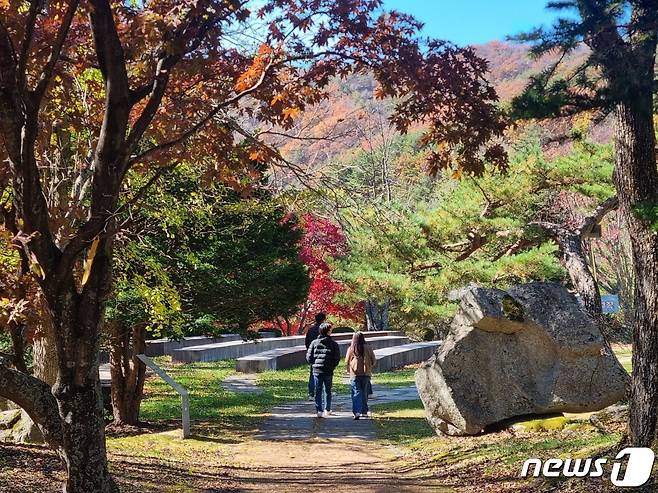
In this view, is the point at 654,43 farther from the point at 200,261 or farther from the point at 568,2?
the point at 200,261

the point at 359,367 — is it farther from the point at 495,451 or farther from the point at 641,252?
the point at 641,252

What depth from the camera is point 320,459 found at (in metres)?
8.11

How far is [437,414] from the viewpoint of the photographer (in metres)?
8.62

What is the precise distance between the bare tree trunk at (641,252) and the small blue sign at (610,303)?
18832mm

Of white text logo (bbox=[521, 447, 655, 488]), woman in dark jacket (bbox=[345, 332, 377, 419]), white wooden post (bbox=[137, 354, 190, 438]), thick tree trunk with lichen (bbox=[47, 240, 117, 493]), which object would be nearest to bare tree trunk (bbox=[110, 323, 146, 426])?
white wooden post (bbox=[137, 354, 190, 438])

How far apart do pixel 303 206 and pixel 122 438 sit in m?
4.51

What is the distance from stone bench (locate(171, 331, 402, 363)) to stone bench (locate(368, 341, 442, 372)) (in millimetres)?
2972

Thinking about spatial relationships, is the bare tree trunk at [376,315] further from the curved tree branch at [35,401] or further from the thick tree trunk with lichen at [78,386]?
the curved tree branch at [35,401]

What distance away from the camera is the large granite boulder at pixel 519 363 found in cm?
809

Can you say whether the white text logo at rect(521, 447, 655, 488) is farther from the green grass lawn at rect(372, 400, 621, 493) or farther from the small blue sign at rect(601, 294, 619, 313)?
the small blue sign at rect(601, 294, 619, 313)

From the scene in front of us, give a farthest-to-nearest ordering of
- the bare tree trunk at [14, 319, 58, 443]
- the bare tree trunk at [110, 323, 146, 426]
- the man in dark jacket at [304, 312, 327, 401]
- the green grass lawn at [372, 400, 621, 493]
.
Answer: the man in dark jacket at [304, 312, 327, 401]
the bare tree trunk at [110, 323, 146, 426]
the bare tree trunk at [14, 319, 58, 443]
the green grass lawn at [372, 400, 621, 493]

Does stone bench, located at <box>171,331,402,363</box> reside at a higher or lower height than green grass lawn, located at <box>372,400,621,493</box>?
higher

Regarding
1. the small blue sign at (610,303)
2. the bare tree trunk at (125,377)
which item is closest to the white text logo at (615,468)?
the bare tree trunk at (125,377)

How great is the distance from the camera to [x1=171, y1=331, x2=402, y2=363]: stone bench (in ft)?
77.9
